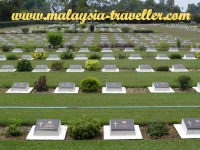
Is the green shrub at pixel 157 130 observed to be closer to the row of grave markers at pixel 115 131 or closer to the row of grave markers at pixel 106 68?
the row of grave markers at pixel 115 131

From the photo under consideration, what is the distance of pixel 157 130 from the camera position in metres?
9.30

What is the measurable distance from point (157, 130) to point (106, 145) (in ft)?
5.07

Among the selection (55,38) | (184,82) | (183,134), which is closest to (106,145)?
(183,134)

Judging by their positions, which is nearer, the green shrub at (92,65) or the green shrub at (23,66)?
the green shrub at (23,66)

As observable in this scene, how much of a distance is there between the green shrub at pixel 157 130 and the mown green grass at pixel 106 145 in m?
0.39

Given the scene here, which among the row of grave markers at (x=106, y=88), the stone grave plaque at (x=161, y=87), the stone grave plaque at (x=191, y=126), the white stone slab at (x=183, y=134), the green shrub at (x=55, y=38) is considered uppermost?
the stone grave plaque at (x=191, y=126)

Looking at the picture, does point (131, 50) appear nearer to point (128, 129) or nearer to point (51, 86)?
point (51, 86)

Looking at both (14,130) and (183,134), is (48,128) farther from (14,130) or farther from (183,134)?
(183,134)

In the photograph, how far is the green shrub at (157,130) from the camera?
923 cm

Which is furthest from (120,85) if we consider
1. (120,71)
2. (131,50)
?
(131,50)

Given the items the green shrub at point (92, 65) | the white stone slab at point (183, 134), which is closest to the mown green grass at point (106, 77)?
the green shrub at point (92, 65)

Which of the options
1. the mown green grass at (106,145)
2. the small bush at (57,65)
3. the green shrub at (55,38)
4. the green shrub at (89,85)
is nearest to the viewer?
the mown green grass at (106,145)

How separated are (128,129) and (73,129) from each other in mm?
1470

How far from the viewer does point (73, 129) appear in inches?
355
